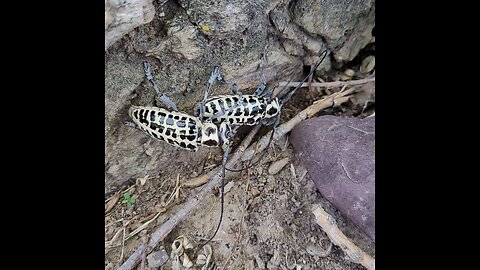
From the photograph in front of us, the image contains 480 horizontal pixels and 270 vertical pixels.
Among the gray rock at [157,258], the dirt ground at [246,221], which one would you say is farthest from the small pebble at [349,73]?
the gray rock at [157,258]

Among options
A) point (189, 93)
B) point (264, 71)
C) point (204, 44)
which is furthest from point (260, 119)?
point (204, 44)

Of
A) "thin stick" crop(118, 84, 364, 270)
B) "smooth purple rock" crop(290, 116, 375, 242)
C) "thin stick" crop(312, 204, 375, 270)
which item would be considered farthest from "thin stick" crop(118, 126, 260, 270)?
"thin stick" crop(312, 204, 375, 270)

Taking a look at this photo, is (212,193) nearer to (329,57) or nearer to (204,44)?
(204,44)

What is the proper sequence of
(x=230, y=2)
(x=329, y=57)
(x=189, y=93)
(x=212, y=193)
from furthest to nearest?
1. (x=329, y=57)
2. (x=212, y=193)
3. (x=189, y=93)
4. (x=230, y=2)

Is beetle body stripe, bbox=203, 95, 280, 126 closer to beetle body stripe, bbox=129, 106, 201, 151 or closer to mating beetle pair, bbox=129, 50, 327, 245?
mating beetle pair, bbox=129, 50, 327, 245

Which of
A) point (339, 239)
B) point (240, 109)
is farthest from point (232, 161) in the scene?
point (339, 239)

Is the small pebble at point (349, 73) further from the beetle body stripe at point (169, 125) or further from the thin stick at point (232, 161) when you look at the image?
the beetle body stripe at point (169, 125)
